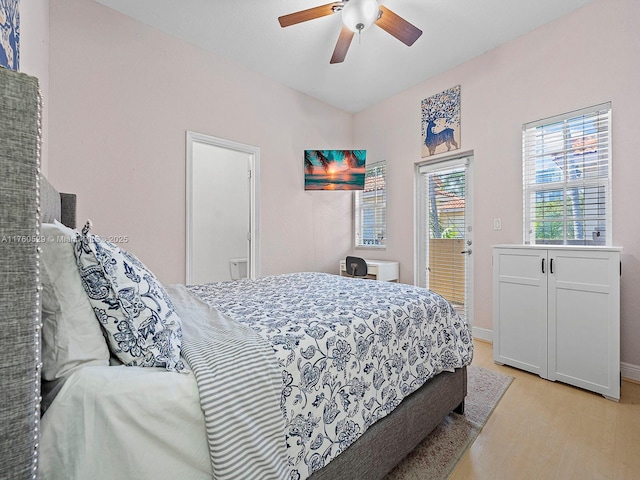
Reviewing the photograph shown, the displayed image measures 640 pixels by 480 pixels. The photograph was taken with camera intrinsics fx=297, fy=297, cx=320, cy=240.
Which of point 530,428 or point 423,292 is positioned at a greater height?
point 423,292

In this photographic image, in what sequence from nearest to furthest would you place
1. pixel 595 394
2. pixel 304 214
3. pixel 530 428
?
pixel 530 428 → pixel 595 394 → pixel 304 214

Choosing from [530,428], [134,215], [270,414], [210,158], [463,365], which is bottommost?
[530,428]

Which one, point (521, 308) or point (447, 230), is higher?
point (447, 230)

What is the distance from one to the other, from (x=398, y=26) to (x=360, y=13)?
1.10 ft

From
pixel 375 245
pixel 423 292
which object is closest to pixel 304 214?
pixel 375 245

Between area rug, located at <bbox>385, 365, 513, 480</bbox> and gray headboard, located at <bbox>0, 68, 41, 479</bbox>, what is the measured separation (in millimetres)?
1452

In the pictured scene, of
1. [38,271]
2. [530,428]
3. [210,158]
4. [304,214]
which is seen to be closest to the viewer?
[38,271]

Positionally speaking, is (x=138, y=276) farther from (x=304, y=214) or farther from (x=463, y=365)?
(x=304, y=214)

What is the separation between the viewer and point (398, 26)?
230 centimetres

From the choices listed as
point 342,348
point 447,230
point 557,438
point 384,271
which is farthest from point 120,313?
point 447,230

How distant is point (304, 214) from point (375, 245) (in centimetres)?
118

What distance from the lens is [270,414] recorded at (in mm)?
863

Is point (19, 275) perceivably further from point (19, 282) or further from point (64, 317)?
point (64, 317)

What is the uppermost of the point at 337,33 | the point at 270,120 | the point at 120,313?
the point at 337,33
